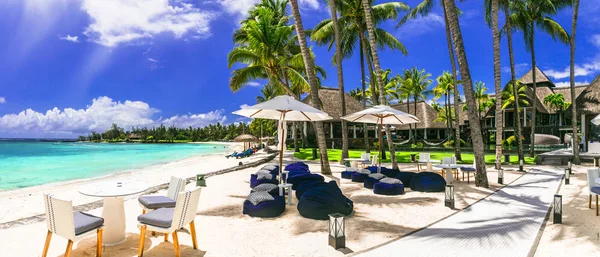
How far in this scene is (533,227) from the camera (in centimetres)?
551

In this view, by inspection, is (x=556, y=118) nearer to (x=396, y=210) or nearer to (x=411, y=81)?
(x=411, y=81)

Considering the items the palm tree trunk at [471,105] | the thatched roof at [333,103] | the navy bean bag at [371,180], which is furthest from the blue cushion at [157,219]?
the thatched roof at [333,103]

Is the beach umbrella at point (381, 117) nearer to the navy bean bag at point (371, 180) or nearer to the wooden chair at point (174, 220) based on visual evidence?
the navy bean bag at point (371, 180)

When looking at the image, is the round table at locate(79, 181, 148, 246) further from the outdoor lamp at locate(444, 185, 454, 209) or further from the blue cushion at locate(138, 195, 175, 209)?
the outdoor lamp at locate(444, 185, 454, 209)

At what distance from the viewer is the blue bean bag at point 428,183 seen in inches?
355

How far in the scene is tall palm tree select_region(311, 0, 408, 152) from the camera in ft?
59.0

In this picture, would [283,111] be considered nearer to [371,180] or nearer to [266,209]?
[266,209]

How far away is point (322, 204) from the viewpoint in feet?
20.1

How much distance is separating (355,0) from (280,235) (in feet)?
50.7

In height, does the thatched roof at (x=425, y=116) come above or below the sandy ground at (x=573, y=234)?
above

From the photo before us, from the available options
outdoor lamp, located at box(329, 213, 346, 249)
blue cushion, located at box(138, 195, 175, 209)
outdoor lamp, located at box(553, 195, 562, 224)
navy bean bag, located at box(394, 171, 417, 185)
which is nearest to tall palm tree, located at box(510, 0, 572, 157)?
navy bean bag, located at box(394, 171, 417, 185)

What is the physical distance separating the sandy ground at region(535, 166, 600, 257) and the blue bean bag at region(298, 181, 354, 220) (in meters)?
3.03

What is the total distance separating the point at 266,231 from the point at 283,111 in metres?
3.86

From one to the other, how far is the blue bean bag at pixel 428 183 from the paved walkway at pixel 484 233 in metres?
1.29
